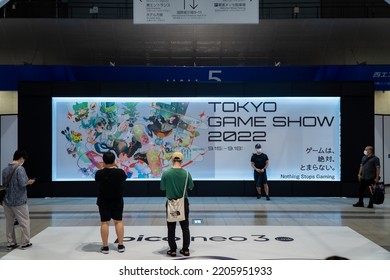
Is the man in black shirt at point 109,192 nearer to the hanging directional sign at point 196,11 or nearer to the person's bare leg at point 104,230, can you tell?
the person's bare leg at point 104,230

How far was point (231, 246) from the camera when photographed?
6.74 meters

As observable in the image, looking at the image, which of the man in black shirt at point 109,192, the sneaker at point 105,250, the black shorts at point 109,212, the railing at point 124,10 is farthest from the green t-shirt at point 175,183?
the railing at point 124,10

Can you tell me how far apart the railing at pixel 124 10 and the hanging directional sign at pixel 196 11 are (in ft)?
26.1

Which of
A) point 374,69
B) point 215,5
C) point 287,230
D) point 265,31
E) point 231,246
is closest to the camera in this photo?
point 231,246

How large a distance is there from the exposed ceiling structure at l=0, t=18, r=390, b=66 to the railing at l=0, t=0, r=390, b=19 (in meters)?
0.73

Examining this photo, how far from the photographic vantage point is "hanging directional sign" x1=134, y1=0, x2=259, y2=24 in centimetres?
A: 1002

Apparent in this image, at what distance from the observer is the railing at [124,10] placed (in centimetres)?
1762

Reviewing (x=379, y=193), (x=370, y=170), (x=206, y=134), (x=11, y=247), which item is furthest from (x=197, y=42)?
(x=11, y=247)

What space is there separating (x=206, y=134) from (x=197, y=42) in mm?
6221

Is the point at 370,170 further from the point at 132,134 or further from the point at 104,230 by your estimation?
the point at 104,230

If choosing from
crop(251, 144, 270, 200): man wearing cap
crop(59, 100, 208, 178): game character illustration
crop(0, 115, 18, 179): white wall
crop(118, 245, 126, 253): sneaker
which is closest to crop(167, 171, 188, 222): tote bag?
crop(118, 245, 126, 253): sneaker

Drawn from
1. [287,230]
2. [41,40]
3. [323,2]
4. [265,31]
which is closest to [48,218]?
[287,230]
